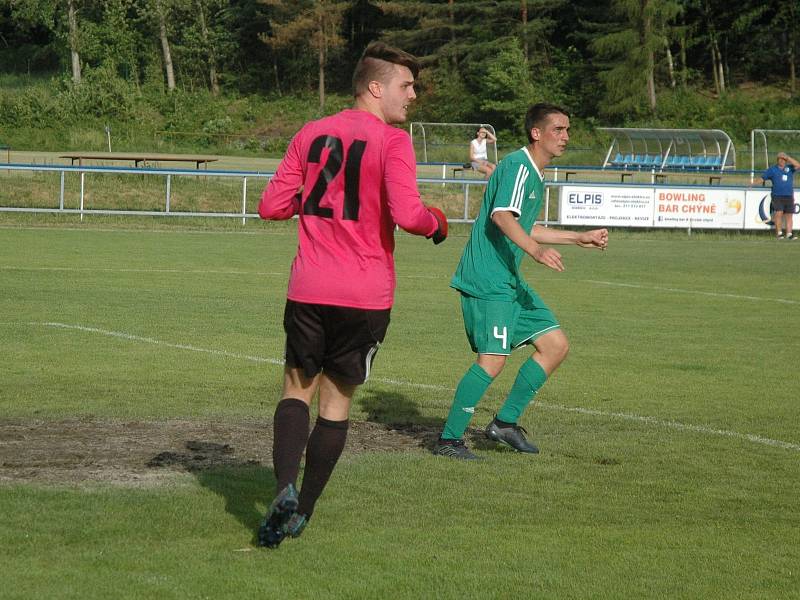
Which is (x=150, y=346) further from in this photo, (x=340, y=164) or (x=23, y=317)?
(x=340, y=164)

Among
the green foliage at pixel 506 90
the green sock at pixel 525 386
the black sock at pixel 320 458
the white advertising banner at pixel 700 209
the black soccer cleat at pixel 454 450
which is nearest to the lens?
the black sock at pixel 320 458

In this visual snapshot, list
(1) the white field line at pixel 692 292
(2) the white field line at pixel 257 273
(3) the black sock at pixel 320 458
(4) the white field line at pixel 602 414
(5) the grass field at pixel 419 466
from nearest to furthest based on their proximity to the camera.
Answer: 1. (5) the grass field at pixel 419 466
2. (3) the black sock at pixel 320 458
3. (4) the white field line at pixel 602 414
4. (1) the white field line at pixel 692 292
5. (2) the white field line at pixel 257 273

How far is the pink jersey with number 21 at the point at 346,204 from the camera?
4902mm

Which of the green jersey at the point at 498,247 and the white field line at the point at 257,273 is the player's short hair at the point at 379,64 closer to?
the green jersey at the point at 498,247

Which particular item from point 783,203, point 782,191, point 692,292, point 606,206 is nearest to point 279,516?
point 692,292

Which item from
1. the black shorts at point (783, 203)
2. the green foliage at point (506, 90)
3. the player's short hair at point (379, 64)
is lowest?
the player's short hair at point (379, 64)

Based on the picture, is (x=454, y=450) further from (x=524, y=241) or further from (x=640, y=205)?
(x=640, y=205)

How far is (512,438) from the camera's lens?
730 centimetres

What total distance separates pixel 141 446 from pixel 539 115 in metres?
3.02

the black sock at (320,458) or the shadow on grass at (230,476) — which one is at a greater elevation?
the black sock at (320,458)

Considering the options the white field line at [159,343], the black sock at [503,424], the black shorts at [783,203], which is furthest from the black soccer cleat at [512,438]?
the black shorts at [783,203]

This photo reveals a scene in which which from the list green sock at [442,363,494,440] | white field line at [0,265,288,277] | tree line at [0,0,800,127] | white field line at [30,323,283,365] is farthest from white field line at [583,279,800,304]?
tree line at [0,0,800,127]

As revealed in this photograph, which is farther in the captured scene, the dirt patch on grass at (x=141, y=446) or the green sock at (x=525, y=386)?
the green sock at (x=525, y=386)

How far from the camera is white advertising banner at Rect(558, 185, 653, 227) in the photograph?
28.6 metres
